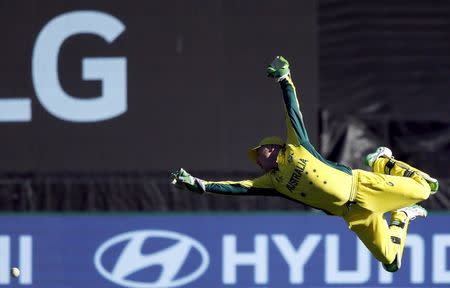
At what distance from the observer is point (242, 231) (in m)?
16.2

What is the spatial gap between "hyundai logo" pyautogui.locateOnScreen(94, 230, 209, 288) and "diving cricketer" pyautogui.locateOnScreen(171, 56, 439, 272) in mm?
2181

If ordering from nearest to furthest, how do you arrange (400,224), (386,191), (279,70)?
(279,70), (386,191), (400,224)

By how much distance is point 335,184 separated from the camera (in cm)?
1397

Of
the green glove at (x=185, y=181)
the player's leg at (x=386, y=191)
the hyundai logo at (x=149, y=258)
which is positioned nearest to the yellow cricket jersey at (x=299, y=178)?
the player's leg at (x=386, y=191)

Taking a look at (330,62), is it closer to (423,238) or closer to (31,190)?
(423,238)

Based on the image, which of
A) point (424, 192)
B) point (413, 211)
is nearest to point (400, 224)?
point (413, 211)

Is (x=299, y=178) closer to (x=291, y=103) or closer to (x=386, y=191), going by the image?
(x=291, y=103)

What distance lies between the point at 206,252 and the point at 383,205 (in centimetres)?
248

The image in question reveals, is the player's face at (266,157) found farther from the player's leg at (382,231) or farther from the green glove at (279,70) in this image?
the player's leg at (382,231)

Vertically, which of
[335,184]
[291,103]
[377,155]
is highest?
[291,103]

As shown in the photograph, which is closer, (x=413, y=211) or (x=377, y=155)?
(x=377, y=155)

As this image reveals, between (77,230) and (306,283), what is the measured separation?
230cm

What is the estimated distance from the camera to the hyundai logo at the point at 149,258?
1623 cm

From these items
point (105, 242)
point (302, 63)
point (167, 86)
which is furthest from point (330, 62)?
point (105, 242)
